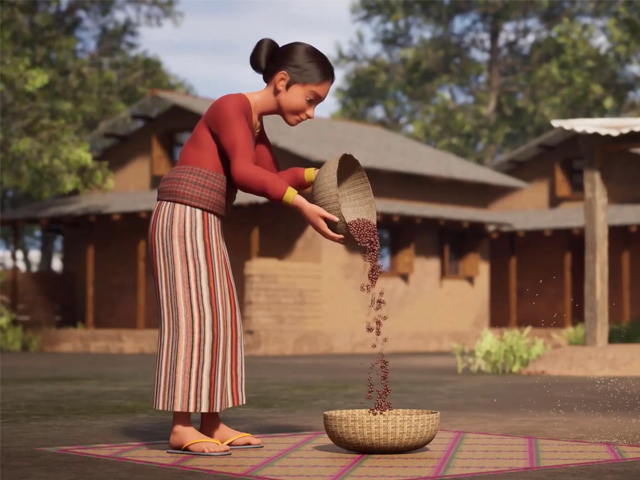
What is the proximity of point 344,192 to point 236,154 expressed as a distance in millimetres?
651

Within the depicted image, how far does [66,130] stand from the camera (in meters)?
24.4

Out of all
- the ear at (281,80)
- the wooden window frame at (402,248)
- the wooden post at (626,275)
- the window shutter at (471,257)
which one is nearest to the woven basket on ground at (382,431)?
the ear at (281,80)

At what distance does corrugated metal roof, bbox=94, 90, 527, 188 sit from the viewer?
1011 inches

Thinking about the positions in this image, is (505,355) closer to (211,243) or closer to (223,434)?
(223,434)

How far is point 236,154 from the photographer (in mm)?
6562

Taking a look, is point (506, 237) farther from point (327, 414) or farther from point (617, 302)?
point (327, 414)

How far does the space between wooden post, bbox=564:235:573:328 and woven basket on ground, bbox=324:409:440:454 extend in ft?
72.2

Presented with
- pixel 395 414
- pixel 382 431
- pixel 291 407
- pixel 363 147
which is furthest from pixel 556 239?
pixel 382 431

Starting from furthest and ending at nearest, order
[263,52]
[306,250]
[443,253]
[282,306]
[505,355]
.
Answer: [443,253] < [306,250] < [282,306] < [505,355] < [263,52]

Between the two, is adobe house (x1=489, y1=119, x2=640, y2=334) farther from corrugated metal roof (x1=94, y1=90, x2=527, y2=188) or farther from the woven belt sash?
the woven belt sash

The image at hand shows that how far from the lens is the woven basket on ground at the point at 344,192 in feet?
21.1

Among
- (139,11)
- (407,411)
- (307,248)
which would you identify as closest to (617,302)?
(307,248)

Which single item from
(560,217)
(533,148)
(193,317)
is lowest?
(193,317)

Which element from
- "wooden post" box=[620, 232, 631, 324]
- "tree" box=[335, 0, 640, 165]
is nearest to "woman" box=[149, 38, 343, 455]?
"wooden post" box=[620, 232, 631, 324]
